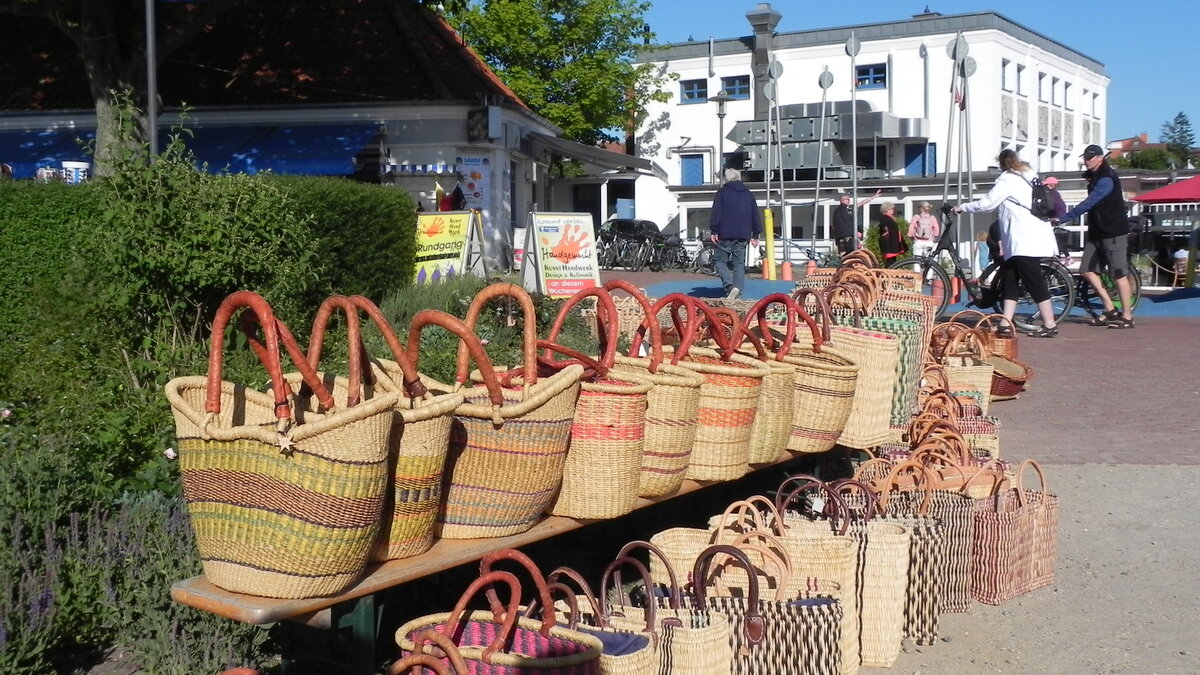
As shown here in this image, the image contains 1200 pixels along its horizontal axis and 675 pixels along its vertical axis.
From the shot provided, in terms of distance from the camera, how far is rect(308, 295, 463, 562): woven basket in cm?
328

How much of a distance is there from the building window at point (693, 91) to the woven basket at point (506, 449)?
5732cm

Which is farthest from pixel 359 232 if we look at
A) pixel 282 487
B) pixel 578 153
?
pixel 578 153

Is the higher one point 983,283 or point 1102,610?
point 983,283

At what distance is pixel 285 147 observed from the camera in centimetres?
2094

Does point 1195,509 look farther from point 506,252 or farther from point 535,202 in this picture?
point 535,202

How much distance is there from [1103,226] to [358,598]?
41.4ft

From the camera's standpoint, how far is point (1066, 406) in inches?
387

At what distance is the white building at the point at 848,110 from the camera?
50.9m

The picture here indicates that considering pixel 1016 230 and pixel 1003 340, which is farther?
pixel 1016 230

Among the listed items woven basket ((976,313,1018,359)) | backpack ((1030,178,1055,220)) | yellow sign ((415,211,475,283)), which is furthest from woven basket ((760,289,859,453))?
backpack ((1030,178,1055,220))

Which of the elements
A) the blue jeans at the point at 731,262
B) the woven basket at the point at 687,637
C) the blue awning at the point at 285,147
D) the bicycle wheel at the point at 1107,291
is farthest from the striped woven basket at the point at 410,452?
the blue awning at the point at 285,147

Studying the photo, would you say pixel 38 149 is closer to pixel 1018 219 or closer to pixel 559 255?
pixel 559 255

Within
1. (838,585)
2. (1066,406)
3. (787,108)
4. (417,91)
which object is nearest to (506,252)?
(417,91)

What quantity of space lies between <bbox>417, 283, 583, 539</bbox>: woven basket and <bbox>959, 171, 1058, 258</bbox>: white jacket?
9.47 m
